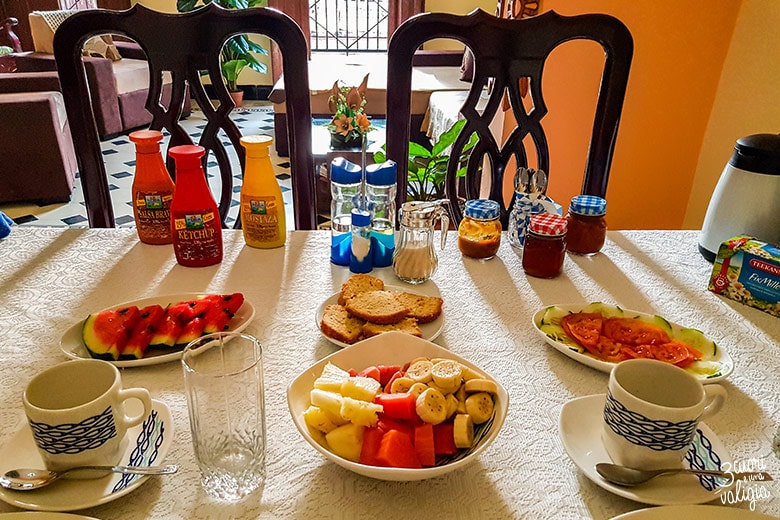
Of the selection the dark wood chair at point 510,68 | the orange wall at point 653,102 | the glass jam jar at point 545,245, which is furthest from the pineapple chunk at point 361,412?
the orange wall at point 653,102

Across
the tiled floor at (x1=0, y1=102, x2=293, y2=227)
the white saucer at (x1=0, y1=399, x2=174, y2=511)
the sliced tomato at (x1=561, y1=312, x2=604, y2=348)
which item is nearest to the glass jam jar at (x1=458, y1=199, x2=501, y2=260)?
the sliced tomato at (x1=561, y1=312, x2=604, y2=348)

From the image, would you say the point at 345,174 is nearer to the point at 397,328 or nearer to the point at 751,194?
the point at 397,328

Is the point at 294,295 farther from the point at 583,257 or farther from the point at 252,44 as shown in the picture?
the point at 252,44

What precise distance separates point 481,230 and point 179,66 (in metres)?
0.67

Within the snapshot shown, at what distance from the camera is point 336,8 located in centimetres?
617

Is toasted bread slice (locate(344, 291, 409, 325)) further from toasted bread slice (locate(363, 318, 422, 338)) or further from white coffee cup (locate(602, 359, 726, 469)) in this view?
white coffee cup (locate(602, 359, 726, 469))

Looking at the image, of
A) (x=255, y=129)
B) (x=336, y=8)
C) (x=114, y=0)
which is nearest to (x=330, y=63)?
(x=255, y=129)

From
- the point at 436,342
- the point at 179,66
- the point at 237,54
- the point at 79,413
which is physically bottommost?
the point at 237,54

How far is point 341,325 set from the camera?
0.81m

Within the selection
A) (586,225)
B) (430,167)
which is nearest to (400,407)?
(586,225)

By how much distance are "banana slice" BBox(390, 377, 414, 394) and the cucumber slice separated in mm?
426

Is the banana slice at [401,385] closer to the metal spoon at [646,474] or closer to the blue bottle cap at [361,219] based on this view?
the metal spoon at [646,474]

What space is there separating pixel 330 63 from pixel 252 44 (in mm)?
960

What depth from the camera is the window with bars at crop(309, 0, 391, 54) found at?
6148mm
